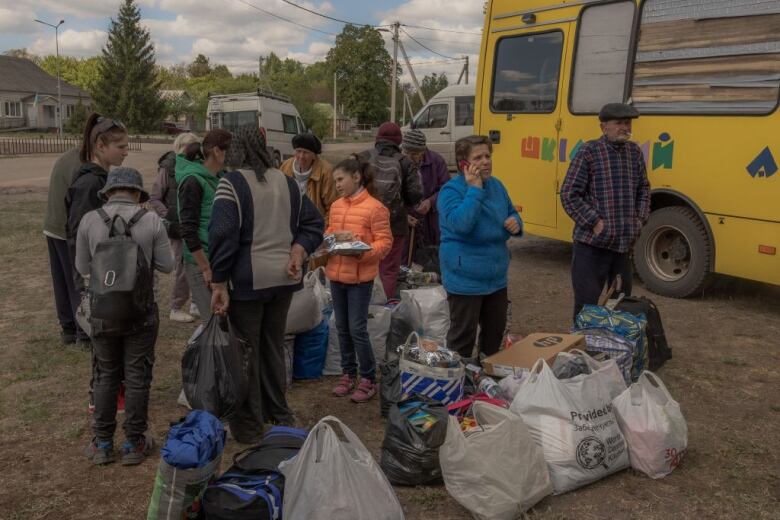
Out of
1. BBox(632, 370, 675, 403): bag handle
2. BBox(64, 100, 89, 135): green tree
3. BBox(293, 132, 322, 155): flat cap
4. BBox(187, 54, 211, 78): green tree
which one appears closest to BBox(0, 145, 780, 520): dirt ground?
BBox(632, 370, 675, 403): bag handle

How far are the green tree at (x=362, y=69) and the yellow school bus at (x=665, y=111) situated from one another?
222 feet

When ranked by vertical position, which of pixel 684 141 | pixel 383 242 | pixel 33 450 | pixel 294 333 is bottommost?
pixel 33 450

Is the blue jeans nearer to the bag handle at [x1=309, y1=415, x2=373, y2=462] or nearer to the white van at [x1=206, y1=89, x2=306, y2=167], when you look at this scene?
the bag handle at [x1=309, y1=415, x2=373, y2=462]

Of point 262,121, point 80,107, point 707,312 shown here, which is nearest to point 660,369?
point 707,312

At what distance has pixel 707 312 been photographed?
21.9 feet

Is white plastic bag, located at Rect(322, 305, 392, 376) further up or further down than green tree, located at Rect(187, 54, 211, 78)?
further down

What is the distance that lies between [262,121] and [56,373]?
1891 centimetres

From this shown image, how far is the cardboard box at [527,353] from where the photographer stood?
427 cm

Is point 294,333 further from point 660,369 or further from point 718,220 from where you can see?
point 718,220

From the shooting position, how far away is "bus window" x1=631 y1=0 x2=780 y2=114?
19.7 ft

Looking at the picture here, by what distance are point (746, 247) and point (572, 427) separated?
3850 mm

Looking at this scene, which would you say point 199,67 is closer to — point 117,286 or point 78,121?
point 78,121

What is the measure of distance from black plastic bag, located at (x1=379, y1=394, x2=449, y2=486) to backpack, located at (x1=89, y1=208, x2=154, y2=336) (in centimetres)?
141

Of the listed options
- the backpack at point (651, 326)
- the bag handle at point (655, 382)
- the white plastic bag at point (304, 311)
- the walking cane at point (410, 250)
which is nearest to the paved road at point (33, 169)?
the walking cane at point (410, 250)
